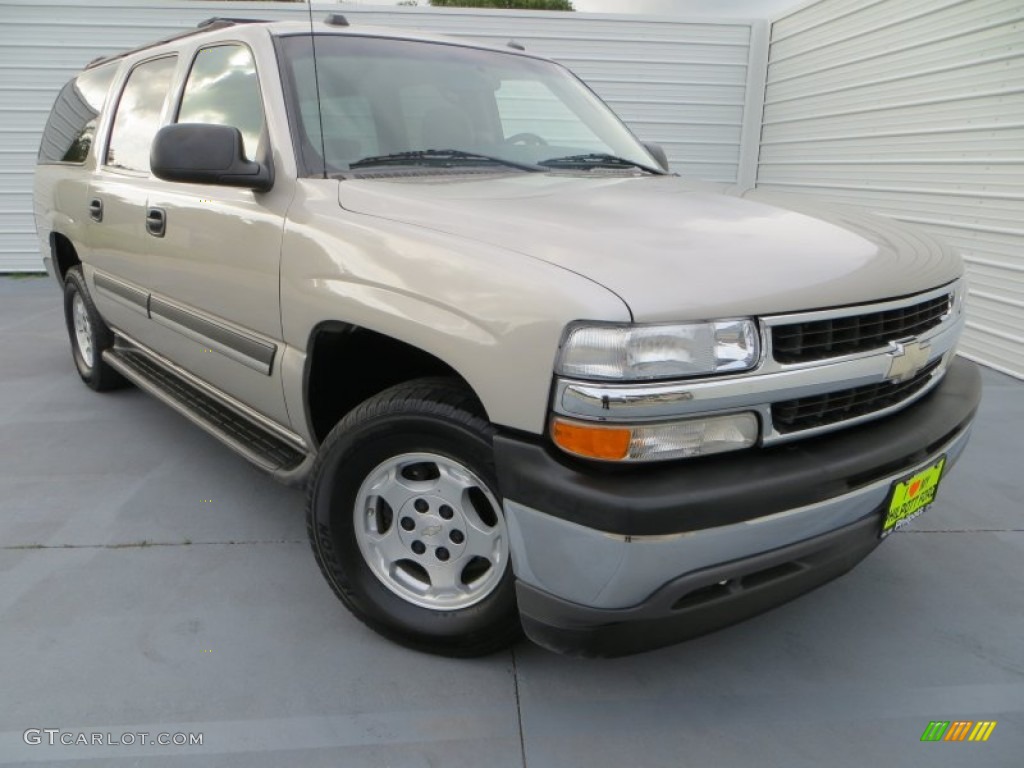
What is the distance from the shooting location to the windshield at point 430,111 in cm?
257

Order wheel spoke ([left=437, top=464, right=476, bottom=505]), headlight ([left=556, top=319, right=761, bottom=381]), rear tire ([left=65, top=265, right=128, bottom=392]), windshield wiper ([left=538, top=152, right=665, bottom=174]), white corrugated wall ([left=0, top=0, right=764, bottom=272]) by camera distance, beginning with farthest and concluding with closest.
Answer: white corrugated wall ([left=0, top=0, right=764, bottom=272])
rear tire ([left=65, top=265, right=128, bottom=392])
windshield wiper ([left=538, top=152, right=665, bottom=174])
wheel spoke ([left=437, top=464, right=476, bottom=505])
headlight ([left=556, top=319, right=761, bottom=381])

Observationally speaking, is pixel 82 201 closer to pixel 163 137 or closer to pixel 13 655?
pixel 163 137

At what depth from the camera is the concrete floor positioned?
1.95 metres

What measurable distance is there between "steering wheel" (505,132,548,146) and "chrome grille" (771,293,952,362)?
1492 millimetres

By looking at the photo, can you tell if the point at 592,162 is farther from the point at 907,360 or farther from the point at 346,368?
the point at 907,360

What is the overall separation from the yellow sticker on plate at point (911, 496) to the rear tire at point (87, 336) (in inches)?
163

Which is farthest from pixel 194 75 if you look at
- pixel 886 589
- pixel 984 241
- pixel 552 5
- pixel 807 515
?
pixel 552 5

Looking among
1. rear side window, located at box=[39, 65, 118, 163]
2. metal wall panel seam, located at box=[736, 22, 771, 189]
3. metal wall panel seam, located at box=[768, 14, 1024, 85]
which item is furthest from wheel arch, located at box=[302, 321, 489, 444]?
metal wall panel seam, located at box=[736, 22, 771, 189]

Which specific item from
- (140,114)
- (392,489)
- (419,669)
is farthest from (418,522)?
(140,114)

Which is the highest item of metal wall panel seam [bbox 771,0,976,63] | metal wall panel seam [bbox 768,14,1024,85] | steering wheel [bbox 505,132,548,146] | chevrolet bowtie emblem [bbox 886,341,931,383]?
metal wall panel seam [bbox 771,0,976,63]

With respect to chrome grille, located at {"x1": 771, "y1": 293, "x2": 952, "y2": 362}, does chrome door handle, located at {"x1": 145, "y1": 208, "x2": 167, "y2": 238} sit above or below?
above

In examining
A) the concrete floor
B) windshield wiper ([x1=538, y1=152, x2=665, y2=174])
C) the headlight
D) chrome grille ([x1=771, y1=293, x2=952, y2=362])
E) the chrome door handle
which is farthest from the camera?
the chrome door handle

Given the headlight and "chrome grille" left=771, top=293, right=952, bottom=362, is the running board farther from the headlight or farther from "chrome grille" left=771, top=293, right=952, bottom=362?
"chrome grille" left=771, top=293, right=952, bottom=362

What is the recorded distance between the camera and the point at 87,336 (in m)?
4.73
